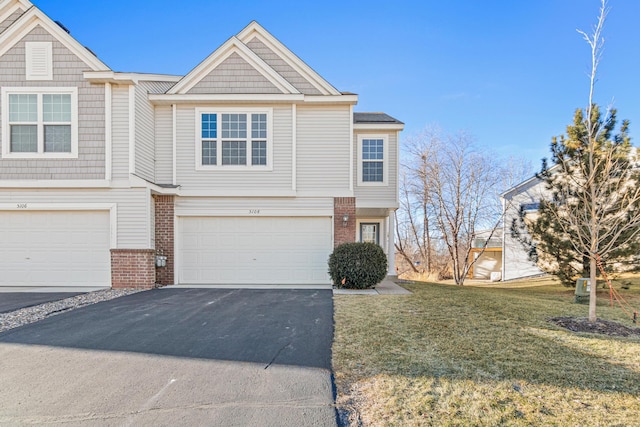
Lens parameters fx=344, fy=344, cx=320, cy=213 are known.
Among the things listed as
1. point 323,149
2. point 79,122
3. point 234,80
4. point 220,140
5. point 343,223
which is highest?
point 234,80

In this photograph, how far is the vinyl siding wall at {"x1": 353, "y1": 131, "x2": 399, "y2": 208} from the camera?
1310 cm

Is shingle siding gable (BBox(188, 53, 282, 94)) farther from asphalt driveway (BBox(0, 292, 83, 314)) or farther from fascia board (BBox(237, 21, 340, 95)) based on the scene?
asphalt driveway (BBox(0, 292, 83, 314))

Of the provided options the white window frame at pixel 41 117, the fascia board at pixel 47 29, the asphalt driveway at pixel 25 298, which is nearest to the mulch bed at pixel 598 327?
the asphalt driveway at pixel 25 298

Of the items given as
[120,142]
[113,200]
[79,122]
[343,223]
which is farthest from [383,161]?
[79,122]

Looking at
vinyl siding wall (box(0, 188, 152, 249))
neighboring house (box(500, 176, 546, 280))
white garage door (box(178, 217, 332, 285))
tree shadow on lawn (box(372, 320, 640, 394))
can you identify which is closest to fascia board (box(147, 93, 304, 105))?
vinyl siding wall (box(0, 188, 152, 249))

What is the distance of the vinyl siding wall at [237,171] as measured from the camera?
11.1 metres

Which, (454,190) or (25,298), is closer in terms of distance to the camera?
(25,298)

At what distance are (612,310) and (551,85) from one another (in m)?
13.0

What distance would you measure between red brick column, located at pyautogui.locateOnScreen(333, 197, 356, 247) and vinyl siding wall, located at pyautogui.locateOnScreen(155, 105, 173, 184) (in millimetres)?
5506

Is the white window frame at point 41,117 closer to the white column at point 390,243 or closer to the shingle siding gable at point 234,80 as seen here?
the shingle siding gable at point 234,80

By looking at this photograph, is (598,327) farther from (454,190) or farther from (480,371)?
Answer: (454,190)

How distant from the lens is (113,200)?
33.2 ft

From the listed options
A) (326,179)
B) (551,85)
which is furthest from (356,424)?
(551,85)

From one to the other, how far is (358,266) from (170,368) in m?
6.64
